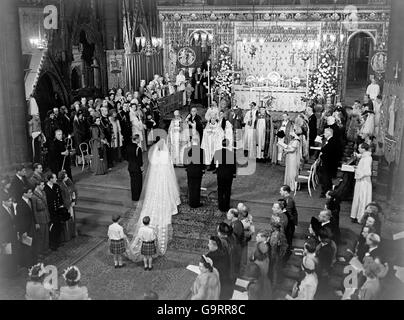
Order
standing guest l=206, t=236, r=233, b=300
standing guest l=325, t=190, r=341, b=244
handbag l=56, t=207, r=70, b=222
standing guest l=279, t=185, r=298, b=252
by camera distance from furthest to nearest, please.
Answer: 1. handbag l=56, t=207, r=70, b=222
2. standing guest l=279, t=185, r=298, b=252
3. standing guest l=325, t=190, r=341, b=244
4. standing guest l=206, t=236, r=233, b=300

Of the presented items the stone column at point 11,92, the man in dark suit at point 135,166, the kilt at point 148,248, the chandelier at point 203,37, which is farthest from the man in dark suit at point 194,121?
the chandelier at point 203,37

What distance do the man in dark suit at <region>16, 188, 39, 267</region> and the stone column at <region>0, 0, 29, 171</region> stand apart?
2.97m

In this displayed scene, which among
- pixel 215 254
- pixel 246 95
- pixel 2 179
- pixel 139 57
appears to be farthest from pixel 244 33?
pixel 215 254

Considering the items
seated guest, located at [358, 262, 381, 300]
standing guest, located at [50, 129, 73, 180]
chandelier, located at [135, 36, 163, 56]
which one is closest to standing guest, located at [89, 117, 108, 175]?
standing guest, located at [50, 129, 73, 180]

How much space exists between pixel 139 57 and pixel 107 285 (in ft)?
55.7

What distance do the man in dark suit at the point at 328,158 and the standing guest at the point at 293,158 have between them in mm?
858

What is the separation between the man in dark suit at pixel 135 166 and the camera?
41.1 ft

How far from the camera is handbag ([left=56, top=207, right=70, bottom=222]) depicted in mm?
11070

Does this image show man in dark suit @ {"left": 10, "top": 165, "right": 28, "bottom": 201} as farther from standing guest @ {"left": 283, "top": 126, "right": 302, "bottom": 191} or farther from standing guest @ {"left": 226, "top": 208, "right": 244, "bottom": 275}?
standing guest @ {"left": 283, "top": 126, "right": 302, "bottom": 191}

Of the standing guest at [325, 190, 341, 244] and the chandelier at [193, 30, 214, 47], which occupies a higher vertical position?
the chandelier at [193, 30, 214, 47]

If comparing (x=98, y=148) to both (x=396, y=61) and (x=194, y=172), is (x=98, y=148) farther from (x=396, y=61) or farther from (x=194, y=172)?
(x=396, y=61)

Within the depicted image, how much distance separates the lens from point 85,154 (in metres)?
16.1

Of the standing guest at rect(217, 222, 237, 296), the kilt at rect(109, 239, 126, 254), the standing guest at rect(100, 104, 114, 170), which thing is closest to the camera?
the standing guest at rect(217, 222, 237, 296)

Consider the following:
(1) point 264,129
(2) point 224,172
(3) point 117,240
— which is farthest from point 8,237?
(1) point 264,129
